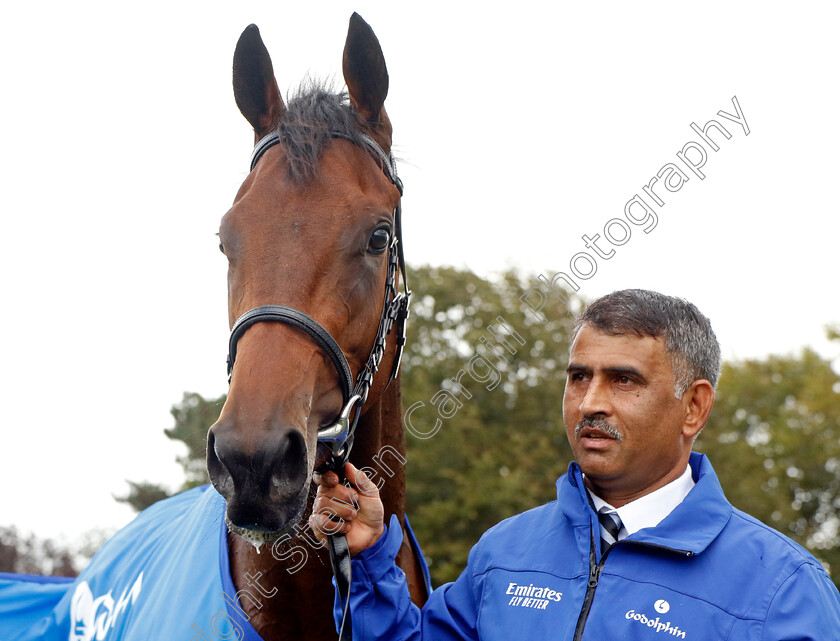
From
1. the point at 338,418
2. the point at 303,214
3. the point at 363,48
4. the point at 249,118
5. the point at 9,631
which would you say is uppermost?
the point at 363,48

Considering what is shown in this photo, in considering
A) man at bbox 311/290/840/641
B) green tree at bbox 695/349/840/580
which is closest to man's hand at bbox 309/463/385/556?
man at bbox 311/290/840/641

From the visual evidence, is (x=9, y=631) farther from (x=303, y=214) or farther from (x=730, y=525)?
(x=730, y=525)

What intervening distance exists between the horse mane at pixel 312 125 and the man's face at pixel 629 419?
1095mm

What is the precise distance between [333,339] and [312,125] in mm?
830

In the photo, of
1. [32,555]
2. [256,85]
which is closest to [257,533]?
[256,85]

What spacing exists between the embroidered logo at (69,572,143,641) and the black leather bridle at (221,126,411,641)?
1.50m

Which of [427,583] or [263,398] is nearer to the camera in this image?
[263,398]

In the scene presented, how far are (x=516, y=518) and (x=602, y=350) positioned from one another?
0.69m

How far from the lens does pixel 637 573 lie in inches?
83.5

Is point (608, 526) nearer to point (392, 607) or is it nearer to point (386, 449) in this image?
point (392, 607)

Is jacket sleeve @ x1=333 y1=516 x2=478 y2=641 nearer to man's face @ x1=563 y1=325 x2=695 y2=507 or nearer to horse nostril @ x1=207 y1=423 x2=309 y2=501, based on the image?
horse nostril @ x1=207 y1=423 x2=309 y2=501

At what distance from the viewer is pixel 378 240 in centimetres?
258

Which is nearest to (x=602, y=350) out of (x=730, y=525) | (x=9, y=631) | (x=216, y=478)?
(x=730, y=525)

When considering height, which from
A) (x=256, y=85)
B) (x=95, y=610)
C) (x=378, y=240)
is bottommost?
(x=95, y=610)
